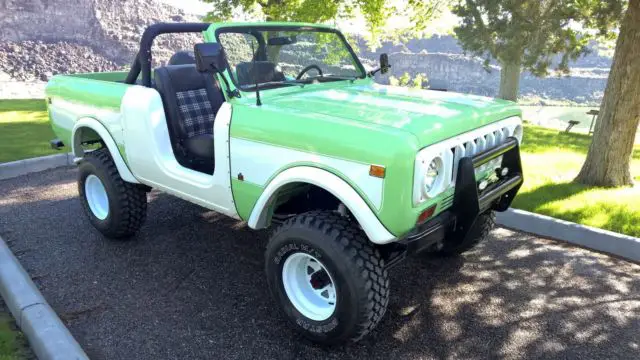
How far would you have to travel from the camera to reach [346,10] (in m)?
12.2

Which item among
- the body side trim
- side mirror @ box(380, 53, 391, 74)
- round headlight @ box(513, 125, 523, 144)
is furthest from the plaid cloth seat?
round headlight @ box(513, 125, 523, 144)

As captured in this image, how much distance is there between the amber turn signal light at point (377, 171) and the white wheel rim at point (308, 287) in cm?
75

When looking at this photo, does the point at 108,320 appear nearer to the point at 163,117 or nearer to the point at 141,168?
the point at 141,168

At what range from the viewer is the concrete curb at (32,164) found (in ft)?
20.6

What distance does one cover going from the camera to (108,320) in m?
3.18

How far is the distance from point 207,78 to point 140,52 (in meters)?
0.60

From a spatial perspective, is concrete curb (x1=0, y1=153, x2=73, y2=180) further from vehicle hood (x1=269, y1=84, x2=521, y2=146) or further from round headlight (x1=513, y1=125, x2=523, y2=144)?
round headlight (x1=513, y1=125, x2=523, y2=144)

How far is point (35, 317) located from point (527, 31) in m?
14.5

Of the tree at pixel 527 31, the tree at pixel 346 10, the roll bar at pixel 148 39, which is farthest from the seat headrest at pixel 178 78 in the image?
the tree at pixel 527 31

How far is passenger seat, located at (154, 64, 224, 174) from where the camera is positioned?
12.6 ft

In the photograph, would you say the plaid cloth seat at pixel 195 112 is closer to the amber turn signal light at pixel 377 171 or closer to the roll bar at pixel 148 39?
the roll bar at pixel 148 39

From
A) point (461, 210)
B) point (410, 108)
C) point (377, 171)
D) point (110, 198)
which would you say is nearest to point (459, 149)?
point (461, 210)

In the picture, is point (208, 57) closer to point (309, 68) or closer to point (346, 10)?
point (309, 68)

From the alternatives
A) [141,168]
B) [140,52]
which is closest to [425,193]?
[141,168]
